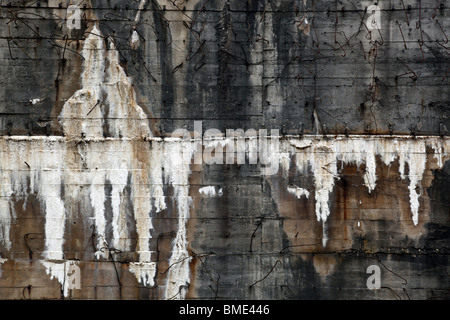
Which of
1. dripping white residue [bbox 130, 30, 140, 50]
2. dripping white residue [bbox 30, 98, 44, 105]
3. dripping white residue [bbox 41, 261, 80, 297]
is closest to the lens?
dripping white residue [bbox 41, 261, 80, 297]

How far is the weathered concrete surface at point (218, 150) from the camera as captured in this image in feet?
25.3

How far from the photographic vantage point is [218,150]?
7887 mm

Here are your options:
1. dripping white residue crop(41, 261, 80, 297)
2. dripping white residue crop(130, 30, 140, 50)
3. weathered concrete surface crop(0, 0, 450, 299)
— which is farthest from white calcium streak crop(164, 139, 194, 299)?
dripping white residue crop(130, 30, 140, 50)

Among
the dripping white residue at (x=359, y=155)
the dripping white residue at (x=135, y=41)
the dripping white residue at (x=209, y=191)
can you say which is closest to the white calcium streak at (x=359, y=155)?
the dripping white residue at (x=359, y=155)

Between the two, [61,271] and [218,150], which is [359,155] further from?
[61,271]

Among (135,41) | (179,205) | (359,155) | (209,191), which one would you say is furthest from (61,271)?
(359,155)

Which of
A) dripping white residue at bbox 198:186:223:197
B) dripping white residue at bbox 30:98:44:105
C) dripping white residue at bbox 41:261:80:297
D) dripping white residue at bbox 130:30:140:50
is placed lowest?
dripping white residue at bbox 41:261:80:297

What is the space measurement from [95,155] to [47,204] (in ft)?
4.59

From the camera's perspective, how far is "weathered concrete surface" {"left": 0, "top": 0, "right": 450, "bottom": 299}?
25.3ft

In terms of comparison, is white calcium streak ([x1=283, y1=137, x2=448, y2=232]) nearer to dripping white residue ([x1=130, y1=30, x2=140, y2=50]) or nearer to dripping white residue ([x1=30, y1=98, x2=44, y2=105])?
dripping white residue ([x1=130, y1=30, x2=140, y2=50])

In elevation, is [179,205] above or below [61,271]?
above

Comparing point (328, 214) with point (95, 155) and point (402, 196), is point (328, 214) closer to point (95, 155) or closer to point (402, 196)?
point (402, 196)

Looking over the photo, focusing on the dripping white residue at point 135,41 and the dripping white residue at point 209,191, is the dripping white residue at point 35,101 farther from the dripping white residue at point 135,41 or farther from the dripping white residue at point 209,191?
the dripping white residue at point 209,191

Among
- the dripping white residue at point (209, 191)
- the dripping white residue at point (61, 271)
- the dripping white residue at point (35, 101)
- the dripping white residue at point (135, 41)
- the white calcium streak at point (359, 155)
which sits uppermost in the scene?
the dripping white residue at point (135, 41)
